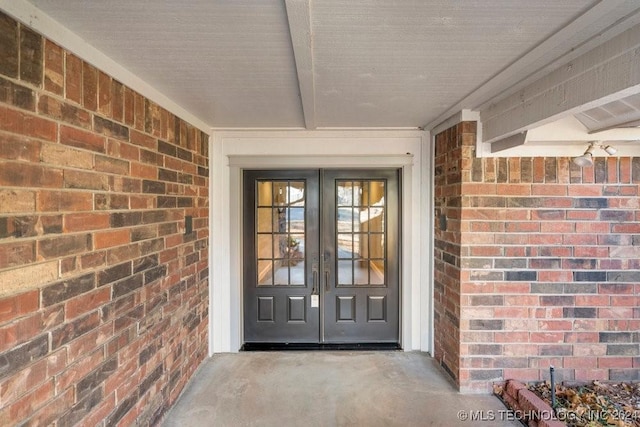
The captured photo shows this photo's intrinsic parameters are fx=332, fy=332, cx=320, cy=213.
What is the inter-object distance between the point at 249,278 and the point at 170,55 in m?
2.44

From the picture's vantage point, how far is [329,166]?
343cm

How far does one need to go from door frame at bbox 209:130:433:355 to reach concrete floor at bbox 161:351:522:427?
1.26ft

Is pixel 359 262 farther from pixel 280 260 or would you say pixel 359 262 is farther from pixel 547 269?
pixel 547 269

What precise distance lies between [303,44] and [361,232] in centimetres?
232

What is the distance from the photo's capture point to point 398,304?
3.57 m

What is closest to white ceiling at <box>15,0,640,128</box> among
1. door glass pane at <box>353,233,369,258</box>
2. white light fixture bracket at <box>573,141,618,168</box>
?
white light fixture bracket at <box>573,141,618,168</box>

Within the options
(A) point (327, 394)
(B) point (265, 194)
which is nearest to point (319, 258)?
(B) point (265, 194)

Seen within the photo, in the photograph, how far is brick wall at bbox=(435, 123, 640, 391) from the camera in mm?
2572

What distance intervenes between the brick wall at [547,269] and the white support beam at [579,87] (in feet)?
1.55

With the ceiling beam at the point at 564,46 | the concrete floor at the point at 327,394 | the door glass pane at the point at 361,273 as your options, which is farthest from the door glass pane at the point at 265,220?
the ceiling beam at the point at 564,46

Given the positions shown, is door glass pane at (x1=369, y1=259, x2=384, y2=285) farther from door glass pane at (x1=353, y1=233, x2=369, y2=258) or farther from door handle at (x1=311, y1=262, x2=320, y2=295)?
door handle at (x1=311, y1=262, x2=320, y2=295)

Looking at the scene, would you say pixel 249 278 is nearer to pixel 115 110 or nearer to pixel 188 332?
pixel 188 332

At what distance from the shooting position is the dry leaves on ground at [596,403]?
2.17 m

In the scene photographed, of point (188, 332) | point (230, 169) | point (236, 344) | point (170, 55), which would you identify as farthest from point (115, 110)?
point (236, 344)
